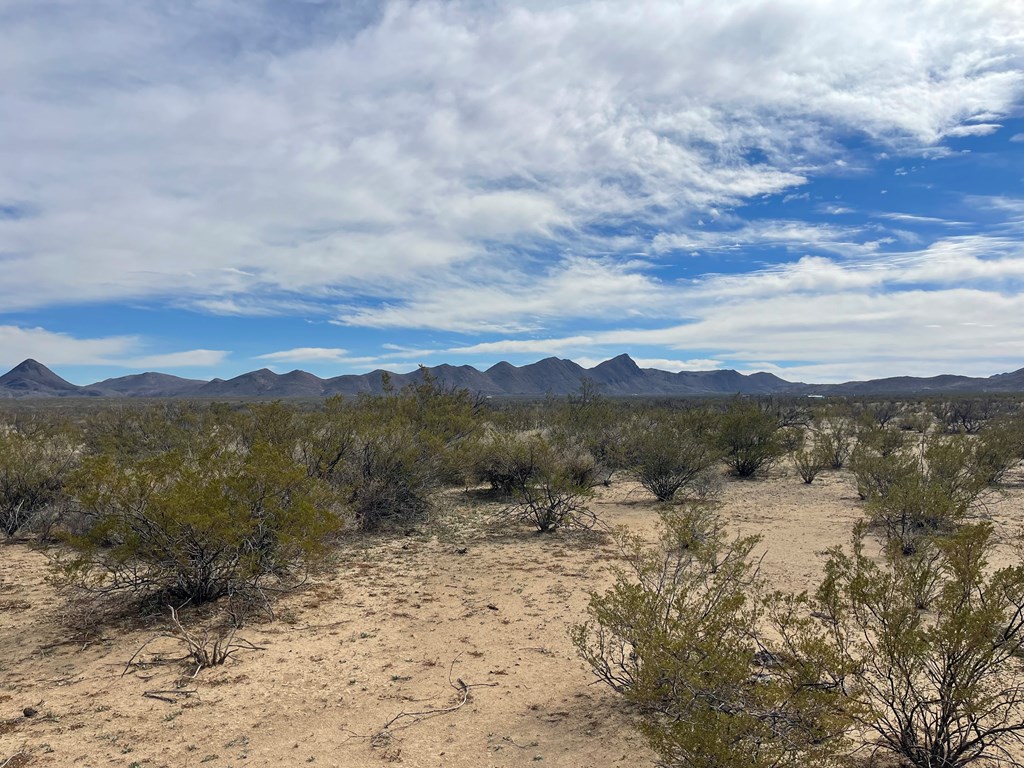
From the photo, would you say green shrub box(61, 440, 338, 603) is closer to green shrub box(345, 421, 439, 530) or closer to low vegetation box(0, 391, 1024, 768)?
low vegetation box(0, 391, 1024, 768)

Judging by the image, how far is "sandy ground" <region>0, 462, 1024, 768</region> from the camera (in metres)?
4.60

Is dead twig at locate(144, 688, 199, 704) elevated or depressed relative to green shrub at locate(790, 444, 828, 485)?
depressed

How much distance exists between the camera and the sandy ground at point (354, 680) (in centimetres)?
460

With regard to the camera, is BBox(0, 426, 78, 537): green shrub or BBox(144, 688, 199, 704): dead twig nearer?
BBox(144, 688, 199, 704): dead twig

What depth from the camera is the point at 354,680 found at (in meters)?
5.83

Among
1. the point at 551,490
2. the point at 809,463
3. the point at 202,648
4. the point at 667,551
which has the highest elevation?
the point at 667,551

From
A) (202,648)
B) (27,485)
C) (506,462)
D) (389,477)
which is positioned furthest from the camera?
(506,462)

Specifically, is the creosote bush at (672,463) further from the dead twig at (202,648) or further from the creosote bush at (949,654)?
the dead twig at (202,648)

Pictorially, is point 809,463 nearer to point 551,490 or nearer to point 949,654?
point 551,490

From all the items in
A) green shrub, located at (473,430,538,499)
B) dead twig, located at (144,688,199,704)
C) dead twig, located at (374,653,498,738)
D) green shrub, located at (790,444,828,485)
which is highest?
green shrub, located at (473,430,538,499)

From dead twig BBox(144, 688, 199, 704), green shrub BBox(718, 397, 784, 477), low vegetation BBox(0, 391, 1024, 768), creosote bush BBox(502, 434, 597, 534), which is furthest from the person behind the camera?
green shrub BBox(718, 397, 784, 477)

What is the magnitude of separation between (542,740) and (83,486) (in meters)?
6.63

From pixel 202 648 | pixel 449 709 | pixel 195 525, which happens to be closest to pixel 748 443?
pixel 449 709

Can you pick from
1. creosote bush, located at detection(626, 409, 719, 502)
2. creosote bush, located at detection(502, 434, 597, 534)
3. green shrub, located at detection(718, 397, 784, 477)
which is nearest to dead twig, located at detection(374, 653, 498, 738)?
creosote bush, located at detection(502, 434, 597, 534)
